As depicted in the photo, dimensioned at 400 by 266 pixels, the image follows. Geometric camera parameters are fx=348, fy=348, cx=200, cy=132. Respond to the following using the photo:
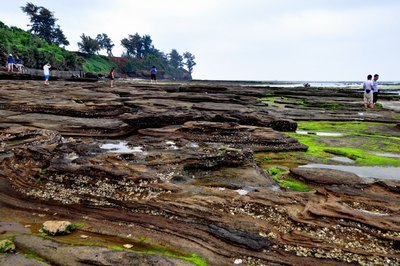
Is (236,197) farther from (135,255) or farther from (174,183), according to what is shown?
(135,255)

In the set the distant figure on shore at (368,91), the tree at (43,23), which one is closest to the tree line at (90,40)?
the tree at (43,23)

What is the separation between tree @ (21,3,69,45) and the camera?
110m

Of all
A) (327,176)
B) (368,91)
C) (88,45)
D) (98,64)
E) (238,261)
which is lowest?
(238,261)

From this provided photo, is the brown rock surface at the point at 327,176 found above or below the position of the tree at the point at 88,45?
below

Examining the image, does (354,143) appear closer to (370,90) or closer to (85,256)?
(85,256)

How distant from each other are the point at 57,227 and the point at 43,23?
405 feet

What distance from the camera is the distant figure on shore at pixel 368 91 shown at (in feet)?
112

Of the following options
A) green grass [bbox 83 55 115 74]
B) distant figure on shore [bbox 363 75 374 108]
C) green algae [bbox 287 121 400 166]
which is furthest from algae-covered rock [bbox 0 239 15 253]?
green grass [bbox 83 55 115 74]

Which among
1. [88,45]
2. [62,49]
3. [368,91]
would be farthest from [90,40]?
[368,91]

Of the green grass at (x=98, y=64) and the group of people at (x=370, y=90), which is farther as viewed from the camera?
the green grass at (x=98, y=64)

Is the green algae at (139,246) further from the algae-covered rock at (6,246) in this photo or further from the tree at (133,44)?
the tree at (133,44)

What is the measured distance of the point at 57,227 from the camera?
299 inches

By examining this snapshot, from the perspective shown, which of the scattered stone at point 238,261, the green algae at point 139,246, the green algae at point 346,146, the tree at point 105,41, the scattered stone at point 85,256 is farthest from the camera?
the tree at point 105,41

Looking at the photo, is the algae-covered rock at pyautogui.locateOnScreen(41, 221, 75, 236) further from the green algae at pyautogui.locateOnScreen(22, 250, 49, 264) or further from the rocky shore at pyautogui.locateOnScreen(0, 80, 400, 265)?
the green algae at pyautogui.locateOnScreen(22, 250, 49, 264)
